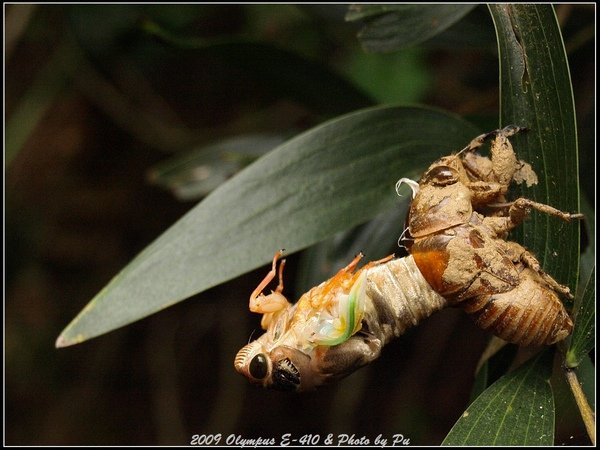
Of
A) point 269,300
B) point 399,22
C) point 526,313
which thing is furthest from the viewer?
point 399,22

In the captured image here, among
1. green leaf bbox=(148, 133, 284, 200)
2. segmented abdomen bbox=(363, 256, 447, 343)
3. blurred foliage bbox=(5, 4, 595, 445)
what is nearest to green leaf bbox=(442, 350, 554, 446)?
segmented abdomen bbox=(363, 256, 447, 343)

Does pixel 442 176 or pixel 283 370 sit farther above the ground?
pixel 442 176

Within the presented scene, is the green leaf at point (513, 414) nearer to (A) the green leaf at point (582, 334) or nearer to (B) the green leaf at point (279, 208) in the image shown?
(A) the green leaf at point (582, 334)

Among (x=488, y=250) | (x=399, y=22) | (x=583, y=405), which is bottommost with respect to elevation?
(x=583, y=405)

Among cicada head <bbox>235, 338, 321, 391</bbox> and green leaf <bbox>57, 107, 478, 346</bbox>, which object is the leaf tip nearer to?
green leaf <bbox>57, 107, 478, 346</bbox>

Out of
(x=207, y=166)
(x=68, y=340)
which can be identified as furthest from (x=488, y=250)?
(x=207, y=166)

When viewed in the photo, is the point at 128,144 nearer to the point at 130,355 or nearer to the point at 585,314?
the point at 130,355

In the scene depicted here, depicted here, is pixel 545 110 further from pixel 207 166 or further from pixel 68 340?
pixel 207 166
